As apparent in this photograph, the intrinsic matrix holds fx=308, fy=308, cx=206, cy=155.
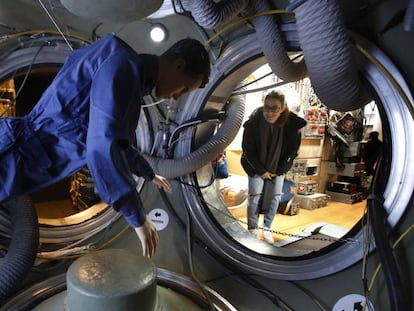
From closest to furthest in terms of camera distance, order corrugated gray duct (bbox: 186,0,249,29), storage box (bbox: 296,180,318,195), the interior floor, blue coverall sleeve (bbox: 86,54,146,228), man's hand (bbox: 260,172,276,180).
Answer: blue coverall sleeve (bbox: 86,54,146,228)
corrugated gray duct (bbox: 186,0,249,29)
man's hand (bbox: 260,172,276,180)
the interior floor
storage box (bbox: 296,180,318,195)

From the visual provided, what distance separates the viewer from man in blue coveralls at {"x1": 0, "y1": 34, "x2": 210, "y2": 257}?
2.90 feet

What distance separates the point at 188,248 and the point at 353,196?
3.78 metres

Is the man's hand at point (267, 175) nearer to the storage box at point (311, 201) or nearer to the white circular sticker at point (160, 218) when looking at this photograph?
the white circular sticker at point (160, 218)

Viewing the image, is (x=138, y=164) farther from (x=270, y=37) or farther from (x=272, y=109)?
(x=272, y=109)

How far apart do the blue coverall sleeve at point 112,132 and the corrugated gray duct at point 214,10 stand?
47 cm

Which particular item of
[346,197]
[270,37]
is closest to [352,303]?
[270,37]

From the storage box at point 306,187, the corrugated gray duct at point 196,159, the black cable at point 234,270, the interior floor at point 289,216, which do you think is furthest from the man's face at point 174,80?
the storage box at point 306,187

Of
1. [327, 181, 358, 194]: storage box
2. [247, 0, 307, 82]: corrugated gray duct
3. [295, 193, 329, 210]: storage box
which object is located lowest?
[295, 193, 329, 210]: storage box

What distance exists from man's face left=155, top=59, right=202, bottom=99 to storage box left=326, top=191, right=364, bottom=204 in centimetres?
430

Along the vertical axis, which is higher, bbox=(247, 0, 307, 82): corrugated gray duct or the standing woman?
bbox=(247, 0, 307, 82): corrugated gray duct

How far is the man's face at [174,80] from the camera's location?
109 cm

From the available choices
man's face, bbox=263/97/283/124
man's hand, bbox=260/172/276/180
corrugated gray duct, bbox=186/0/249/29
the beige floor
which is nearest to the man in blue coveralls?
corrugated gray duct, bbox=186/0/249/29

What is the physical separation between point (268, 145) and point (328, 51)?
5.26 feet

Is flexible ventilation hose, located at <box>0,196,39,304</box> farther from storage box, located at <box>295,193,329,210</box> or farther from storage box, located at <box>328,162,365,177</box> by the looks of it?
storage box, located at <box>328,162,365,177</box>
